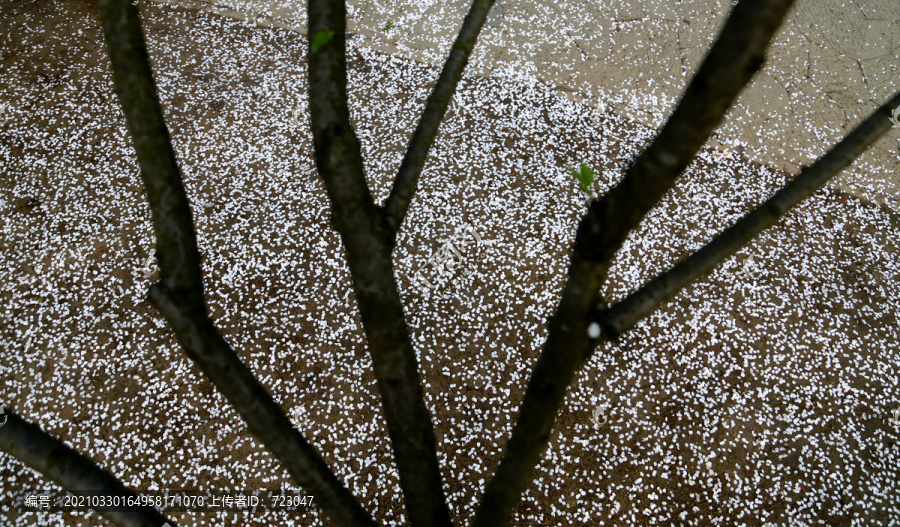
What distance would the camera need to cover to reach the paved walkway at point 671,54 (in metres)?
3.14

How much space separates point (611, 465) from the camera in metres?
2.10

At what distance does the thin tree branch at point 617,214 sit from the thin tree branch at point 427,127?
14.0 inches

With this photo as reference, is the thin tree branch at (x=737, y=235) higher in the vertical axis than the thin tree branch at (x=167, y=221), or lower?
lower

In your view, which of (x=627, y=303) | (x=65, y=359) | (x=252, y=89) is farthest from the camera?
(x=252, y=89)

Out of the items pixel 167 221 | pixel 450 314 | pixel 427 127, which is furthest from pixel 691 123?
pixel 450 314

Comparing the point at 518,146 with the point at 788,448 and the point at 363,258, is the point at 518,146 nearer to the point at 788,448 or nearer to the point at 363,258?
the point at 788,448

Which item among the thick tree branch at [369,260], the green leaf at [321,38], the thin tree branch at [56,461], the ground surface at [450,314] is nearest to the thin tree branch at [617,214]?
the thick tree branch at [369,260]

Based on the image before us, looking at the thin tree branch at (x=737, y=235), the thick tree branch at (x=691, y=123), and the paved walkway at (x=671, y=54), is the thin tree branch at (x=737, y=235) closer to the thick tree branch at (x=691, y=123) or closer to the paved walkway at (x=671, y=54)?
the thick tree branch at (x=691, y=123)

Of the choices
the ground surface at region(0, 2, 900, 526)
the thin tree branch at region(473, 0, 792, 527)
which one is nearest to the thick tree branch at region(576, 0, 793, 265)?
the thin tree branch at region(473, 0, 792, 527)

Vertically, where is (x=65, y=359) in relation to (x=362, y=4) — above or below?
below

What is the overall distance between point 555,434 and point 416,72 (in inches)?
91.0

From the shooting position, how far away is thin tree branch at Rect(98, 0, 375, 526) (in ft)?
2.78

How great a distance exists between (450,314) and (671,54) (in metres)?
2.36

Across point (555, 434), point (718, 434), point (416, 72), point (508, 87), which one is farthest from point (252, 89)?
point (718, 434)
